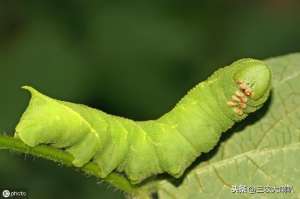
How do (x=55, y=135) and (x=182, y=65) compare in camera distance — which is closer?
(x=55, y=135)

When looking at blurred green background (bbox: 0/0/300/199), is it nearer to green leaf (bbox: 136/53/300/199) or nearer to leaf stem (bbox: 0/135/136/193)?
green leaf (bbox: 136/53/300/199)

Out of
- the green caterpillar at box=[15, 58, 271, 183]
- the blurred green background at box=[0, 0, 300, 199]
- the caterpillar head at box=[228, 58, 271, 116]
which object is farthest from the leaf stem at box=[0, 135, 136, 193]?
the blurred green background at box=[0, 0, 300, 199]

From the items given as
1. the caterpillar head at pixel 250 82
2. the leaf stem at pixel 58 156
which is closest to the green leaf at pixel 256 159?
the leaf stem at pixel 58 156

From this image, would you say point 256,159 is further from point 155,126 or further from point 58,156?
point 58,156

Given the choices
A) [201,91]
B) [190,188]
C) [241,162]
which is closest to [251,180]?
[241,162]

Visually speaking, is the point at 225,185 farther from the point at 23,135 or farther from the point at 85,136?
the point at 23,135

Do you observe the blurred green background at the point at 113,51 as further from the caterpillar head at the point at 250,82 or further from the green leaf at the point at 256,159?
the caterpillar head at the point at 250,82
